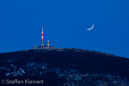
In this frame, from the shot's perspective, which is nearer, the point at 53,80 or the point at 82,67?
the point at 53,80

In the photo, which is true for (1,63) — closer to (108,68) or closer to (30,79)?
(30,79)

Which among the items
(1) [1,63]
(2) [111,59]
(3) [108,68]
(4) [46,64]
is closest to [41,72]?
(4) [46,64]

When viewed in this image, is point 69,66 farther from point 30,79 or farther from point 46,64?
point 30,79

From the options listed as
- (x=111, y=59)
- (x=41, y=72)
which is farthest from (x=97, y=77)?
(x=111, y=59)

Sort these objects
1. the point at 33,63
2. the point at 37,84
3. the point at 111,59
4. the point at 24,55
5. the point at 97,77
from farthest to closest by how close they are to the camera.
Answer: the point at 111,59
the point at 24,55
the point at 33,63
the point at 97,77
the point at 37,84

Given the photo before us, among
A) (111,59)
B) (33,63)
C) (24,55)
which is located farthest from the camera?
(111,59)

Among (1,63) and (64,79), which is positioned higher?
(1,63)
